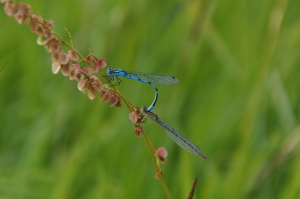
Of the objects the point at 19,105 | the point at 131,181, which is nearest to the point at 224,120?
the point at 131,181

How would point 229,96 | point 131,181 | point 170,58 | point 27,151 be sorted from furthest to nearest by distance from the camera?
point 170,58 < point 229,96 < point 27,151 < point 131,181

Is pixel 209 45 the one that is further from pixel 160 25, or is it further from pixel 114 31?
pixel 114 31

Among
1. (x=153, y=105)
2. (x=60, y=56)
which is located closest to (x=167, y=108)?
(x=153, y=105)

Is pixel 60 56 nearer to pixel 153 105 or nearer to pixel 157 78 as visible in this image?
pixel 153 105

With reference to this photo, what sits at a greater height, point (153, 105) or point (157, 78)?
point (157, 78)

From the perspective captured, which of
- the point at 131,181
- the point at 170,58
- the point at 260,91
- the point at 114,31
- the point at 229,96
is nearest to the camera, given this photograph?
the point at 131,181

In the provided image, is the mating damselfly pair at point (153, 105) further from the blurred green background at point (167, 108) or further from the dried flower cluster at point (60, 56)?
the blurred green background at point (167, 108)

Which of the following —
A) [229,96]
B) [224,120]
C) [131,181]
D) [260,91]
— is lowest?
[131,181]
